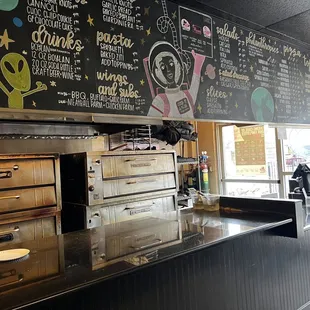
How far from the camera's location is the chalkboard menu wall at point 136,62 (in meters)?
1.43

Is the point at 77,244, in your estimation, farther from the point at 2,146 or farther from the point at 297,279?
the point at 2,146

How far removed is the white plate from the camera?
4.35 feet

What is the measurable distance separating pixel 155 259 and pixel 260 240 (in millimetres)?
1092

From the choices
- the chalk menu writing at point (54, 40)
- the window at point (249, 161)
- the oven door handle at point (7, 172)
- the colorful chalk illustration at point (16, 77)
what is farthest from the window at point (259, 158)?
the colorful chalk illustration at point (16, 77)

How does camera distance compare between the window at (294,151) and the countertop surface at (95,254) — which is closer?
the countertop surface at (95,254)

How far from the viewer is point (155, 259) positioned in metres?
1.28

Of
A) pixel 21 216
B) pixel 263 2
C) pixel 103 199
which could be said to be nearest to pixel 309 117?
pixel 263 2

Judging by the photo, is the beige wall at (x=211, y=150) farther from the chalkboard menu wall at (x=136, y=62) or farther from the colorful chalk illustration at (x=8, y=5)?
the colorful chalk illustration at (x=8, y=5)

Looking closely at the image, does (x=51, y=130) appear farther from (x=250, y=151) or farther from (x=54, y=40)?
(x=250, y=151)

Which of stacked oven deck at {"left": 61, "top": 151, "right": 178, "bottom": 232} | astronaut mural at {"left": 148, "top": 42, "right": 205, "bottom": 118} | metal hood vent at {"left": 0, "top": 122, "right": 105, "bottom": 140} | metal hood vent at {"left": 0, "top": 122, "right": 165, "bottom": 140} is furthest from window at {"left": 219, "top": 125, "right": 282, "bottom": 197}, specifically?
astronaut mural at {"left": 148, "top": 42, "right": 205, "bottom": 118}

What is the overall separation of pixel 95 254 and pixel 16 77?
861 mm

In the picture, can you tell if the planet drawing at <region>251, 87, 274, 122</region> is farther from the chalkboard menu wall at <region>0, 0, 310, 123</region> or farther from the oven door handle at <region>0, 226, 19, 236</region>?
the oven door handle at <region>0, 226, 19, 236</region>

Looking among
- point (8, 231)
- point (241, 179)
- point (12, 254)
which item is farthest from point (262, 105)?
point (241, 179)

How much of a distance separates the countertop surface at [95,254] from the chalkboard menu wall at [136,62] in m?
0.68
